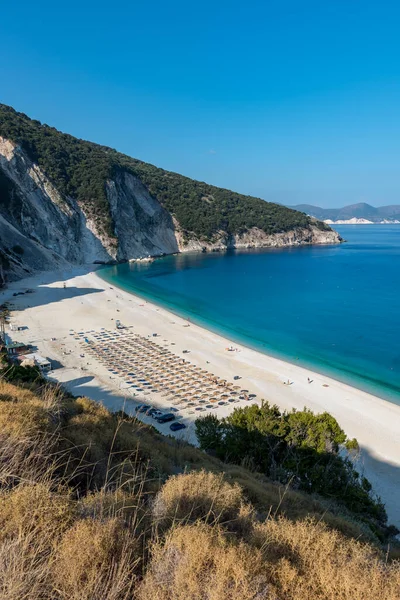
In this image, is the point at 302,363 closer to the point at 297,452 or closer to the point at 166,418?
the point at 166,418

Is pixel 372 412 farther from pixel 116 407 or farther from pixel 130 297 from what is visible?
pixel 130 297

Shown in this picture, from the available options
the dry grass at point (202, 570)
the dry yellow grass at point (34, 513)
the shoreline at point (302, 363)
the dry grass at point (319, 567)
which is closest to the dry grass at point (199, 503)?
the dry grass at point (319, 567)

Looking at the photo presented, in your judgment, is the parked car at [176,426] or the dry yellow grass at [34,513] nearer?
the dry yellow grass at [34,513]

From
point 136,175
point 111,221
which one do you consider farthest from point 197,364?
point 136,175

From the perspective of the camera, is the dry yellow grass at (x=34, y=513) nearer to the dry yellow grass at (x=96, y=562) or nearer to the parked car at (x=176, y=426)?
the dry yellow grass at (x=96, y=562)

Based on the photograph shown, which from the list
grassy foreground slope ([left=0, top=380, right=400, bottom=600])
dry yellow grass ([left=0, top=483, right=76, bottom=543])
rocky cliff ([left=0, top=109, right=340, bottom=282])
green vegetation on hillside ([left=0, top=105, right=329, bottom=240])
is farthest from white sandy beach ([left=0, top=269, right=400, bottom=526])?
green vegetation on hillside ([left=0, top=105, right=329, bottom=240])

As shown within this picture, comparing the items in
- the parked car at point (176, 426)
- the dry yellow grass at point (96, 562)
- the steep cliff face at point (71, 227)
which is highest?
the steep cliff face at point (71, 227)

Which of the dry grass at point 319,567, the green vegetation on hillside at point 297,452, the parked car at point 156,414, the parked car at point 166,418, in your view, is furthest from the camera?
the parked car at point 156,414

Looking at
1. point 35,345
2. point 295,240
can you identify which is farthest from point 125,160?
point 35,345
